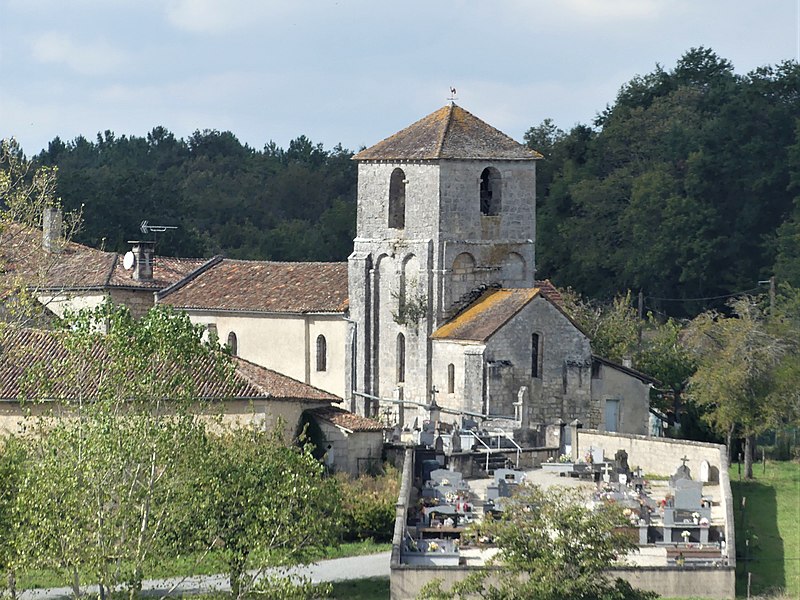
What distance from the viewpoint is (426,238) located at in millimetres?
51406

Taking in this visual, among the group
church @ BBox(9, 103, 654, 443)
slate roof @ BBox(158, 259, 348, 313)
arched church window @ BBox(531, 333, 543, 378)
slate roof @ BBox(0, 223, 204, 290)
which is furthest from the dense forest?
arched church window @ BBox(531, 333, 543, 378)

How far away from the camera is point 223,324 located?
180 ft

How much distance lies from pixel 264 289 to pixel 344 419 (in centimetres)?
1035

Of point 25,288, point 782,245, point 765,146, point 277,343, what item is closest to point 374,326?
point 277,343

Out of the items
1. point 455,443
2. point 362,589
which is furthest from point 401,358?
point 362,589

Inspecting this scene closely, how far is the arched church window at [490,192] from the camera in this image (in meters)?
51.8

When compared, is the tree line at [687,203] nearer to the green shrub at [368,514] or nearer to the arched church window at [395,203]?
the arched church window at [395,203]

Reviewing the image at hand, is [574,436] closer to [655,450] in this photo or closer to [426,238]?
[655,450]

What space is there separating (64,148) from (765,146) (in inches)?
2430

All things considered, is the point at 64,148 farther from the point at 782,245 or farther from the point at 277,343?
the point at 277,343

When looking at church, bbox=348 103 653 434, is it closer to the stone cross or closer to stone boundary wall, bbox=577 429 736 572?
stone boundary wall, bbox=577 429 736 572

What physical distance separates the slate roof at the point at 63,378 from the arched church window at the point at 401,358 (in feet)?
18.9

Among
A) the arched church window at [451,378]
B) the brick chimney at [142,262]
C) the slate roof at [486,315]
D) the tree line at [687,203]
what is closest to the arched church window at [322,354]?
the slate roof at [486,315]

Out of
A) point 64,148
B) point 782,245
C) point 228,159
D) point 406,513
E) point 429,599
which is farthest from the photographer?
point 64,148
